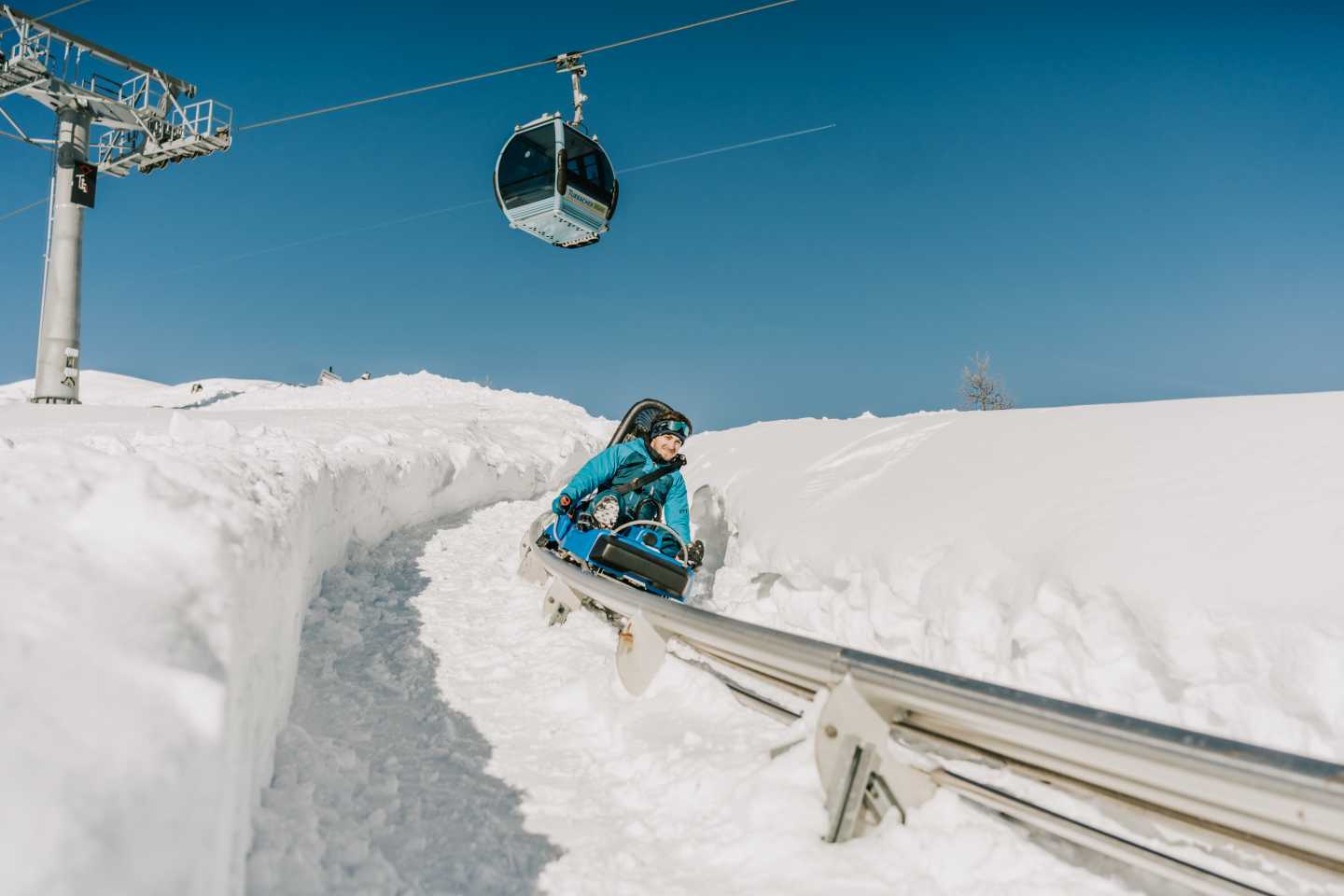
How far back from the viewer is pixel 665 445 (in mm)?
6309

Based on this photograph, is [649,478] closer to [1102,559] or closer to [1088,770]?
[1102,559]

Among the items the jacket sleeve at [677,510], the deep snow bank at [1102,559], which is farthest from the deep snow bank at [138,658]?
the jacket sleeve at [677,510]

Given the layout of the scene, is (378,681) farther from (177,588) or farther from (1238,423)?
(1238,423)

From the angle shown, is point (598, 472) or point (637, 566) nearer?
point (637, 566)

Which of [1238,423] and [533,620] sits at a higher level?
[1238,423]

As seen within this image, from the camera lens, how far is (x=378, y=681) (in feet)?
13.1

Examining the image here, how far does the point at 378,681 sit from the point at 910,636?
2.82 m

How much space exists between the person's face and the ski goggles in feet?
0.09

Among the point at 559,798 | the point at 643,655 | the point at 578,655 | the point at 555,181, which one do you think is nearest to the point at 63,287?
the point at 555,181

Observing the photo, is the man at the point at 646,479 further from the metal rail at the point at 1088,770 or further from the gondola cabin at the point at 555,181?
the gondola cabin at the point at 555,181

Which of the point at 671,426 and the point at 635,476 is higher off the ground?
the point at 671,426

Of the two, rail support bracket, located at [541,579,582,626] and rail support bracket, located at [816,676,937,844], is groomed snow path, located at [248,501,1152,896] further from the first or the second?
rail support bracket, located at [541,579,582,626]

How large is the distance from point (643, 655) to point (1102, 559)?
7.02 ft

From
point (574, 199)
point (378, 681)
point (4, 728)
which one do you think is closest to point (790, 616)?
point (378, 681)
